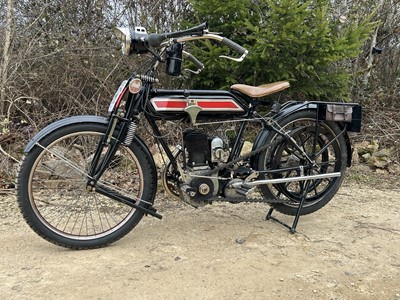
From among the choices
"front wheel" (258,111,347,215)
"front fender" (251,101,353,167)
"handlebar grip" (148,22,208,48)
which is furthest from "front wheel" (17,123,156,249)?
"front wheel" (258,111,347,215)

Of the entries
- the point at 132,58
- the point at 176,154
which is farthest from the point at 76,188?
the point at 132,58

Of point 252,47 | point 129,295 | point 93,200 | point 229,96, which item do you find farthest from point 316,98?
point 129,295

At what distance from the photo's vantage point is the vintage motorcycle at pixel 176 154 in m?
2.91

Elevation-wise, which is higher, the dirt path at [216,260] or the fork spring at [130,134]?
the fork spring at [130,134]

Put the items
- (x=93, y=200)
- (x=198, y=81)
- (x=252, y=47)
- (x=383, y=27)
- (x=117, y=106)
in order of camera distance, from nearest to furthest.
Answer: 1. (x=117, y=106)
2. (x=93, y=200)
3. (x=252, y=47)
4. (x=198, y=81)
5. (x=383, y=27)

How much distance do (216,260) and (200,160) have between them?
0.73m

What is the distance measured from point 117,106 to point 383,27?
21.3ft

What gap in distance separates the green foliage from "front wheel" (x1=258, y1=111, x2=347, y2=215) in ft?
5.56

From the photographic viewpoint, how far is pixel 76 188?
346 centimetres

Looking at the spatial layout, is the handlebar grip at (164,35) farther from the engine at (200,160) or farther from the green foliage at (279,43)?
the green foliage at (279,43)

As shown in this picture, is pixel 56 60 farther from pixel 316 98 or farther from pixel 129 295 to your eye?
pixel 129 295

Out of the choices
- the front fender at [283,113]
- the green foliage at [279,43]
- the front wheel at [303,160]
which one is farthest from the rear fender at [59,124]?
the green foliage at [279,43]

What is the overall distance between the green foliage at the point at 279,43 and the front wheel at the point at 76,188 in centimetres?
202

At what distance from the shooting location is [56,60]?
565cm
